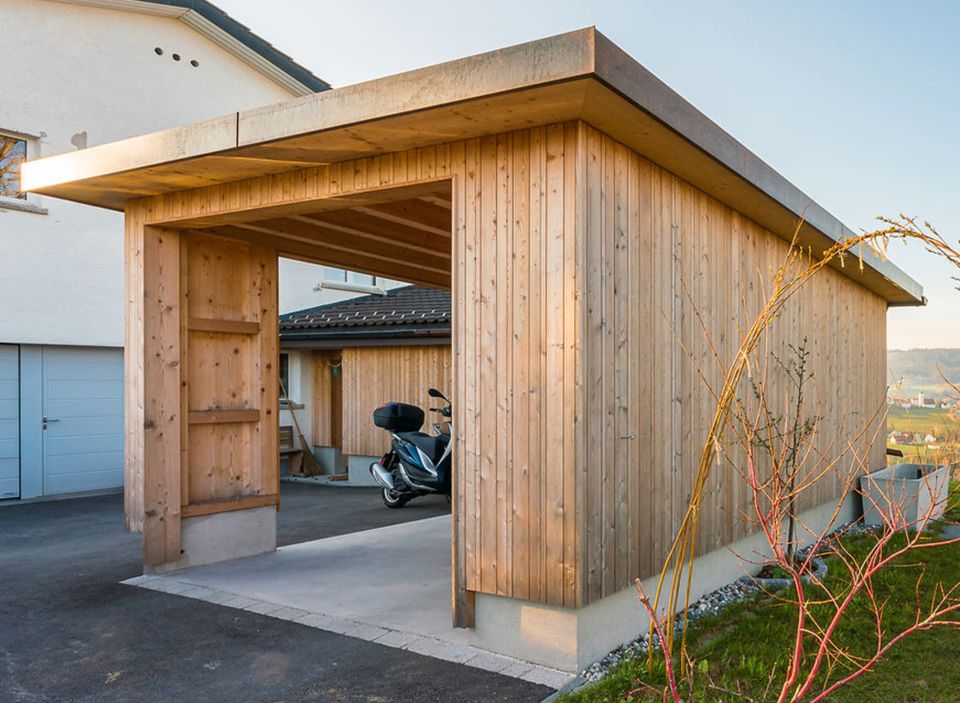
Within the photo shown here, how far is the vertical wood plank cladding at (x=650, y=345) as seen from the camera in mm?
3779

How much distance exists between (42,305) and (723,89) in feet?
32.5

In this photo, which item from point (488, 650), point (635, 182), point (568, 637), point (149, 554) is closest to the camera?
point (568, 637)

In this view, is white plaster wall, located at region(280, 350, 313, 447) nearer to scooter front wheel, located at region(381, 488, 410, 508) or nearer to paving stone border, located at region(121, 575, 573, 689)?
scooter front wheel, located at region(381, 488, 410, 508)

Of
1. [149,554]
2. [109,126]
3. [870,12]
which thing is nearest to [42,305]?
[109,126]

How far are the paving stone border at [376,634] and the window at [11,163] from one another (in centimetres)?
675

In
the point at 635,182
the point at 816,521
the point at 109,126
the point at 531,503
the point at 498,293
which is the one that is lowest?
the point at 816,521

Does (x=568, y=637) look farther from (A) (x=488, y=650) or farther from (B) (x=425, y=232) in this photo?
(B) (x=425, y=232)

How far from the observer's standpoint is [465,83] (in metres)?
3.36

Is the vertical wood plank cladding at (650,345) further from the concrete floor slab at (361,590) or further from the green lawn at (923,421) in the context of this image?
the concrete floor slab at (361,590)

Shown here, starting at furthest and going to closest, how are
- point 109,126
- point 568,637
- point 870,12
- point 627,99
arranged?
1. point 109,126
2. point 870,12
3. point 568,637
4. point 627,99

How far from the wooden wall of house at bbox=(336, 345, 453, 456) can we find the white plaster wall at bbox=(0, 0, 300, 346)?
132 inches

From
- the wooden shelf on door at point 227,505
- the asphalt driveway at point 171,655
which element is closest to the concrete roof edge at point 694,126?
the asphalt driveway at point 171,655

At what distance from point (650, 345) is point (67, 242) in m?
8.93

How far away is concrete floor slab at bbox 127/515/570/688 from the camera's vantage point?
407 cm
